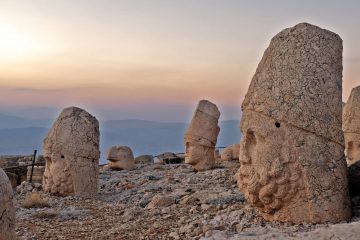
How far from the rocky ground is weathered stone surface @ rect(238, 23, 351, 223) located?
1.00ft

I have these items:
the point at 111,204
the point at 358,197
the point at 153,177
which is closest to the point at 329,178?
the point at 358,197

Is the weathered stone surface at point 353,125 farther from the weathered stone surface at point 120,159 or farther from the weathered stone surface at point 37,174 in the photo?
the weathered stone surface at point 120,159

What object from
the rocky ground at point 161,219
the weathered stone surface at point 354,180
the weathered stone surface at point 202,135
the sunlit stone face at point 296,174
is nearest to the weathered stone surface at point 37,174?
the rocky ground at point 161,219

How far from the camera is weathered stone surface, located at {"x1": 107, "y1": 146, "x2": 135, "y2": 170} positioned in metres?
20.4

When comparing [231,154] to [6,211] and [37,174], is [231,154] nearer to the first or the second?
[37,174]

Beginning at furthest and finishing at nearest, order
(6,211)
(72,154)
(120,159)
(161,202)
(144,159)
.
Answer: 1. (144,159)
2. (120,159)
3. (72,154)
4. (161,202)
5. (6,211)

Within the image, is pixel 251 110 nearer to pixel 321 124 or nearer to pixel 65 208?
pixel 321 124

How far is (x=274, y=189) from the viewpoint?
654 centimetres

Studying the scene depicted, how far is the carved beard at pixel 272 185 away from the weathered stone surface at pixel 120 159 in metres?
13.9

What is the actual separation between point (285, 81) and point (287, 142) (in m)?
0.80

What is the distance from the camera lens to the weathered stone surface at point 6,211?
4059 mm

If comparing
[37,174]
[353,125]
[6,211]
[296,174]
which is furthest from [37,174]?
[6,211]

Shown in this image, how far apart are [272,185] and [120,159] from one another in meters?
14.4

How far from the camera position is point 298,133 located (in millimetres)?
6484
